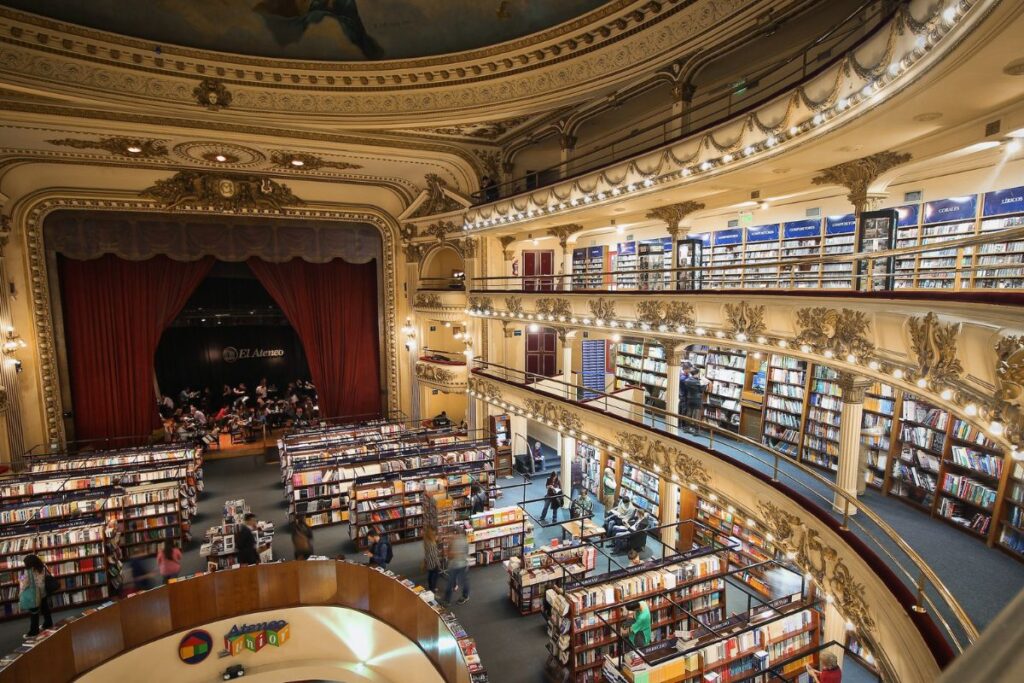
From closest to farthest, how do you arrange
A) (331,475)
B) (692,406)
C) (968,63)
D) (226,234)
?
(968,63)
(331,475)
(692,406)
(226,234)

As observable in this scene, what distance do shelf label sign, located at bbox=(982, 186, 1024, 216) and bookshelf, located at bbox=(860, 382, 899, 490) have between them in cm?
269

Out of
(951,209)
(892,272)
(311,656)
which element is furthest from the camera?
(311,656)

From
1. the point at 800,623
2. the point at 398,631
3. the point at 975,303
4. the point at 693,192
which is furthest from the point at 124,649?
the point at 693,192

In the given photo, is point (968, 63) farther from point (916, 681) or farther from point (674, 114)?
point (674, 114)

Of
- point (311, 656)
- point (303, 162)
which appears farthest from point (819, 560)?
A: point (303, 162)

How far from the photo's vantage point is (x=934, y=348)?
13.5ft

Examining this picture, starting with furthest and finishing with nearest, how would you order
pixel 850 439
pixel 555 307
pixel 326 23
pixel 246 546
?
pixel 555 307
pixel 326 23
pixel 246 546
pixel 850 439

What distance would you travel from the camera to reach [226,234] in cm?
1478

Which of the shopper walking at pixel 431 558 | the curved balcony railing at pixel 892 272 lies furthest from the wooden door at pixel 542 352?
the shopper walking at pixel 431 558

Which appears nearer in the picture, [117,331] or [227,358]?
[117,331]

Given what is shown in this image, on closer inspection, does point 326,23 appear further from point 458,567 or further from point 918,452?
point 918,452

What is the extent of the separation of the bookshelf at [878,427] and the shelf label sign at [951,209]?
256 centimetres

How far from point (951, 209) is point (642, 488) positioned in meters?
7.12

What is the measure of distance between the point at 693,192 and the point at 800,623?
641 centimetres
